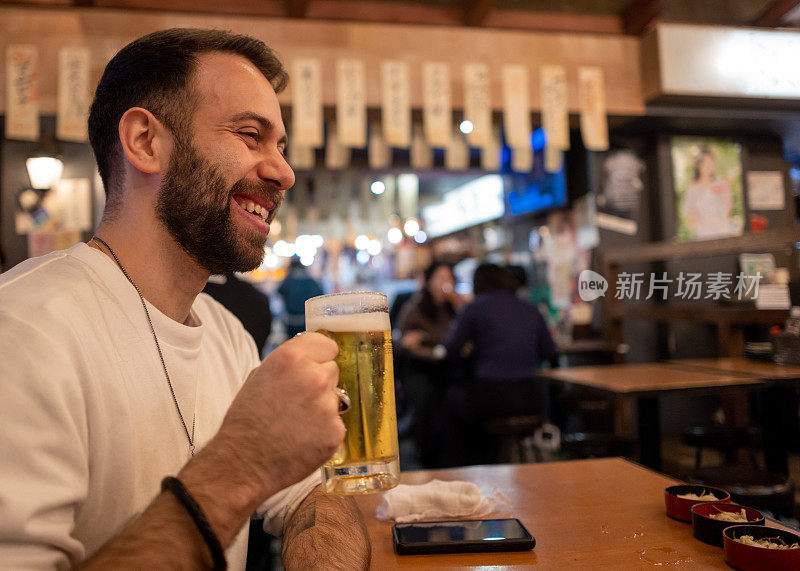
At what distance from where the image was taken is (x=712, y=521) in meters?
0.99

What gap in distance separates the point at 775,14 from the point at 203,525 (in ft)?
16.2

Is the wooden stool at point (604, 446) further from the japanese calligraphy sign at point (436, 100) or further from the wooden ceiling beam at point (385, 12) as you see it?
the wooden ceiling beam at point (385, 12)

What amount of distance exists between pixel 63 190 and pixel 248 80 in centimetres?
348

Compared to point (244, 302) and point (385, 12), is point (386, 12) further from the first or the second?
point (244, 302)

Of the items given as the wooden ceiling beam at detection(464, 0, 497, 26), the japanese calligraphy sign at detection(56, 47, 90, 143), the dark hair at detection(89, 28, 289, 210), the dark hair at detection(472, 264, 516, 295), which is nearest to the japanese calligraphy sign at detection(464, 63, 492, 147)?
the wooden ceiling beam at detection(464, 0, 497, 26)

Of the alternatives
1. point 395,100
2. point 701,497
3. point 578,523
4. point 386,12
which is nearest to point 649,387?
point 701,497

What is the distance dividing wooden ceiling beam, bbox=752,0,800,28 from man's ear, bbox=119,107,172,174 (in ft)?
14.8

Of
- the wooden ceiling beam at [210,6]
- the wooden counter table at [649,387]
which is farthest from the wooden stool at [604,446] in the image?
the wooden ceiling beam at [210,6]

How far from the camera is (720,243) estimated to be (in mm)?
3145

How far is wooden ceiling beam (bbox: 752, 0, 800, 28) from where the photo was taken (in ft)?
13.2

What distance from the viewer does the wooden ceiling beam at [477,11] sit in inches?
147

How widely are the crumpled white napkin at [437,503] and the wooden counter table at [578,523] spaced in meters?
0.03

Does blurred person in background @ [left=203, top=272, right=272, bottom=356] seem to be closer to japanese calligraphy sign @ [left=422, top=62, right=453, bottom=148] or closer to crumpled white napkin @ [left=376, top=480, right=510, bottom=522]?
crumpled white napkin @ [left=376, top=480, right=510, bottom=522]

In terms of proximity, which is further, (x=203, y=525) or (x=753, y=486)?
(x=753, y=486)
